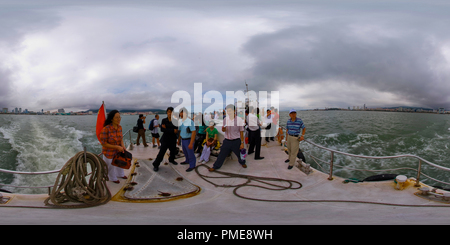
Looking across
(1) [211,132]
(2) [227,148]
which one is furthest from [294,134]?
(1) [211,132]

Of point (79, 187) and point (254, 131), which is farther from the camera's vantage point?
point (254, 131)

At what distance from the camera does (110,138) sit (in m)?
3.91

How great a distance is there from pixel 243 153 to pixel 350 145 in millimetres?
15407

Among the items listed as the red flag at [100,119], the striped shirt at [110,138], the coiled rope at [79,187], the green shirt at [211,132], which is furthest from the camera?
the green shirt at [211,132]

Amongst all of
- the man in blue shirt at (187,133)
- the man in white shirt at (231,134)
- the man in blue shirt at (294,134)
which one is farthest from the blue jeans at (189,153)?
the man in blue shirt at (294,134)

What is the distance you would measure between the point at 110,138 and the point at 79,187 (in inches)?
43.5

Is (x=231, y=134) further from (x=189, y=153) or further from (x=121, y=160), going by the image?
(x=121, y=160)

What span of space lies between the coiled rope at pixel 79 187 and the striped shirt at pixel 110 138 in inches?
23.4

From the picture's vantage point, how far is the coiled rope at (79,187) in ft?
9.64

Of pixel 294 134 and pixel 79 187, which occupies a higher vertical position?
pixel 294 134

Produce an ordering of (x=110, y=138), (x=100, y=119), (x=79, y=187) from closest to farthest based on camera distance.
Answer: (x=79, y=187)
(x=110, y=138)
(x=100, y=119)

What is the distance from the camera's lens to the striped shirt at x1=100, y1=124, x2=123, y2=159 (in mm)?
3854

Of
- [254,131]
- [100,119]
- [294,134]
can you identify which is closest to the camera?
[100,119]

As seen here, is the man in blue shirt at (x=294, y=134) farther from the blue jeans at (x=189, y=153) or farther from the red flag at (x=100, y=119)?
the red flag at (x=100, y=119)
